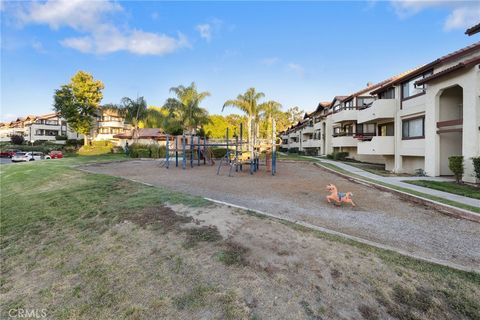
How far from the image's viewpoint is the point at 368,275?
3.77 m

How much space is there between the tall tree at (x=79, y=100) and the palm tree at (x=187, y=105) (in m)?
20.5

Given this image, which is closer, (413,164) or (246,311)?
(246,311)

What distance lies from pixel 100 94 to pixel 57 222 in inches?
A: 2020

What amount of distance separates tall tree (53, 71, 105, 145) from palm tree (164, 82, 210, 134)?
20.5m

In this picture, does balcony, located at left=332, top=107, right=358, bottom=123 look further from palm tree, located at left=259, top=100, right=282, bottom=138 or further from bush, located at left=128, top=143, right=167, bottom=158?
bush, located at left=128, top=143, right=167, bottom=158

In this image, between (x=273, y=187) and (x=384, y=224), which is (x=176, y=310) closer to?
(x=384, y=224)

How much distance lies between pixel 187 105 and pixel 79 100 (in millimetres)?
25233

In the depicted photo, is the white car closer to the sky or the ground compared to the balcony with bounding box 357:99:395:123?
closer to the ground

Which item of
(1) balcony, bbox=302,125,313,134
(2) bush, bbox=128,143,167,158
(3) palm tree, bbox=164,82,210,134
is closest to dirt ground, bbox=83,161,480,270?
(2) bush, bbox=128,143,167,158

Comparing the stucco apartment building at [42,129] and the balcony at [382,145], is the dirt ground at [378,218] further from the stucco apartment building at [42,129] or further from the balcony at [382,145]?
the stucco apartment building at [42,129]

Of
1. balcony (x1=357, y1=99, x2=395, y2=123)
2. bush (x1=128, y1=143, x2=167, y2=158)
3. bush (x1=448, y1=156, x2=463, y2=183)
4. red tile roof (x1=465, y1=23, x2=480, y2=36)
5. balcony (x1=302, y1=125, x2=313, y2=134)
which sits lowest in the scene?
bush (x1=448, y1=156, x2=463, y2=183)

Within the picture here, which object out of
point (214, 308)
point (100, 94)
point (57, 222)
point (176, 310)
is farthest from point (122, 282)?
point (100, 94)

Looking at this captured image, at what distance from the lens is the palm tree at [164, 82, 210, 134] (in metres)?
38.3

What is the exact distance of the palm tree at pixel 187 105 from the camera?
3834 cm
